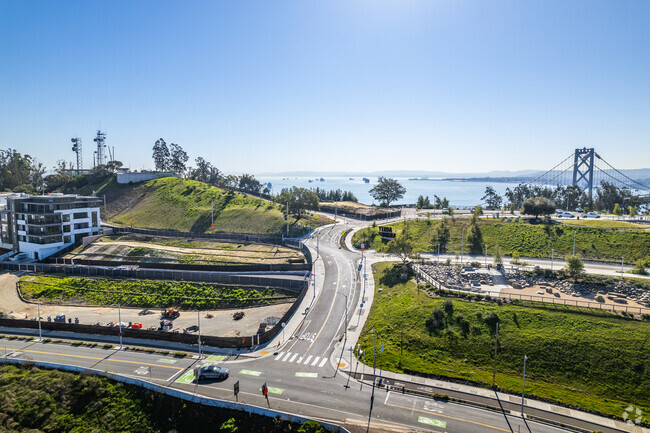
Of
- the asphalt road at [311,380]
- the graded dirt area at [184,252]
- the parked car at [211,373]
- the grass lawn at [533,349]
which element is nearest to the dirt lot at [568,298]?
the grass lawn at [533,349]

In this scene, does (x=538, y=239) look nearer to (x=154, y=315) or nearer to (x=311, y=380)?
(x=311, y=380)

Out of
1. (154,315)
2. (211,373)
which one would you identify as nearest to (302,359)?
(211,373)

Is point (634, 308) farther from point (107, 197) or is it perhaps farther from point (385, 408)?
point (107, 197)

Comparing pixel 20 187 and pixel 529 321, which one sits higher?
pixel 20 187

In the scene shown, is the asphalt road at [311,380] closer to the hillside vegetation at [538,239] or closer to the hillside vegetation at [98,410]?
the hillside vegetation at [98,410]

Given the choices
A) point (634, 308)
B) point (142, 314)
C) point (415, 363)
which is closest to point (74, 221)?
point (142, 314)

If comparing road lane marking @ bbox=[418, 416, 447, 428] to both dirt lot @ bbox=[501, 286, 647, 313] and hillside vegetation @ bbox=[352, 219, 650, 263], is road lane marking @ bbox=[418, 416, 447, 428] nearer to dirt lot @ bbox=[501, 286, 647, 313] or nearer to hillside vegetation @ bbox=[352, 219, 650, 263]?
dirt lot @ bbox=[501, 286, 647, 313]
